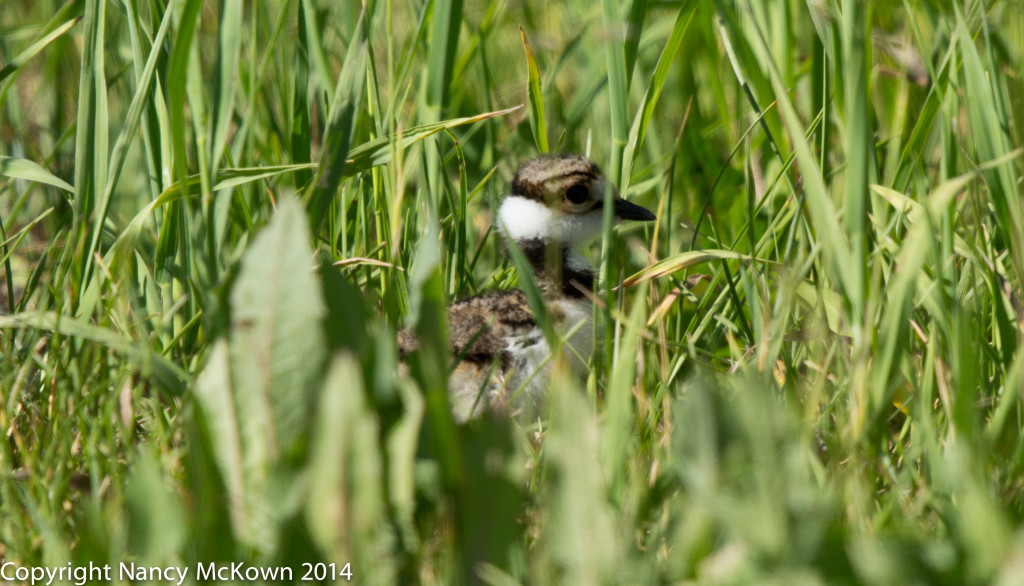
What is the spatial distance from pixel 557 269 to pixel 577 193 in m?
0.27

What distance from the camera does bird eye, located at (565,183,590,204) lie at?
2988mm

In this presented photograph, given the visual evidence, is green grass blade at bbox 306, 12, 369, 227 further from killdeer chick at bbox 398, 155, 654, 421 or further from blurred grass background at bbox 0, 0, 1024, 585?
killdeer chick at bbox 398, 155, 654, 421

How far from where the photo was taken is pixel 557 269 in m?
2.86

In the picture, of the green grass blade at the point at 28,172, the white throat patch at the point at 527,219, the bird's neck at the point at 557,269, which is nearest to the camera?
the green grass blade at the point at 28,172

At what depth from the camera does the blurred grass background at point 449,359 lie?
1.32 m

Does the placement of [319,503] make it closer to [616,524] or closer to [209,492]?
[209,492]

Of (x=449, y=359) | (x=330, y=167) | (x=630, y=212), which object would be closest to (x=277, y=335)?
(x=449, y=359)

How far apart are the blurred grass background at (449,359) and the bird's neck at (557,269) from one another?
115 mm

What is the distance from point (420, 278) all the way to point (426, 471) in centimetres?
28

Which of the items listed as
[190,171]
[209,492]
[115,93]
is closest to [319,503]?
[209,492]

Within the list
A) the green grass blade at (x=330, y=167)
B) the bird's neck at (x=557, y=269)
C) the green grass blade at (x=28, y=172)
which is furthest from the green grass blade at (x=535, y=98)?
the green grass blade at (x=28, y=172)

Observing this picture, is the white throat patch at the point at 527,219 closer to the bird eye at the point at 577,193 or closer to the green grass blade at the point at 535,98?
the bird eye at the point at 577,193

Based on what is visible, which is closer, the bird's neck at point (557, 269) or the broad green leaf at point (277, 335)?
the broad green leaf at point (277, 335)

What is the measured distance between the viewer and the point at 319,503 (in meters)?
1.34
